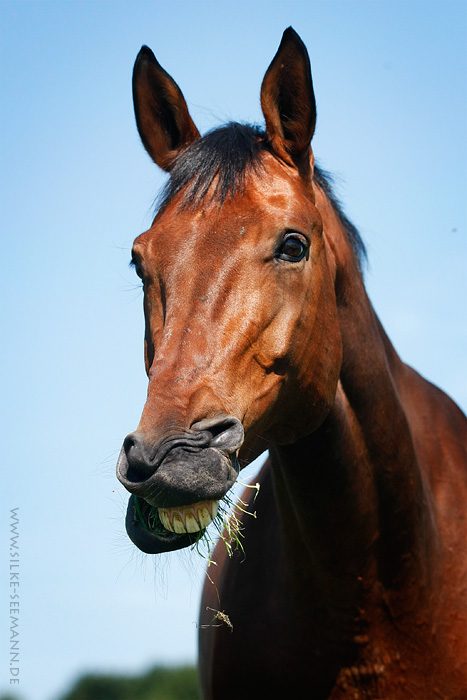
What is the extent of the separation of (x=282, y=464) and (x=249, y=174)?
1.44m

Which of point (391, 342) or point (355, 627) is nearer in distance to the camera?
point (355, 627)

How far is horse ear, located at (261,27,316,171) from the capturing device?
3766mm

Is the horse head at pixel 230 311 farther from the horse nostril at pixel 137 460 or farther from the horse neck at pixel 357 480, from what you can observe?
the horse neck at pixel 357 480

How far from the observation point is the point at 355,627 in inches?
149

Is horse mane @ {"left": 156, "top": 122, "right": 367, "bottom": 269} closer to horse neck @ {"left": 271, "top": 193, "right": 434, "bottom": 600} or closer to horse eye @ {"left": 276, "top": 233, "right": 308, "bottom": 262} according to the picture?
horse eye @ {"left": 276, "top": 233, "right": 308, "bottom": 262}

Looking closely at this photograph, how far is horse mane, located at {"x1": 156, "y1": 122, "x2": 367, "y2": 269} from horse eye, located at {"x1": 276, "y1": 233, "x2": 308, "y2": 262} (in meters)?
0.33

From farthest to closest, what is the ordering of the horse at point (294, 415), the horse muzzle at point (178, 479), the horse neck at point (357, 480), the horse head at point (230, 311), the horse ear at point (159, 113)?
the horse ear at point (159, 113) < the horse neck at point (357, 480) < the horse at point (294, 415) < the horse head at point (230, 311) < the horse muzzle at point (178, 479)

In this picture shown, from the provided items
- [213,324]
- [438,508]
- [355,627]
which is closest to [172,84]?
[213,324]

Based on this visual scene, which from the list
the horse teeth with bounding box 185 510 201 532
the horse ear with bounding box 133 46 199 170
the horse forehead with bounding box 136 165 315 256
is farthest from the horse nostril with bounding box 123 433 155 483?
the horse ear with bounding box 133 46 199 170

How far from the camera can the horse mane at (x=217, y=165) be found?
3531mm

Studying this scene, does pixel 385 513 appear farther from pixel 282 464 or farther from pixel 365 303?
pixel 365 303

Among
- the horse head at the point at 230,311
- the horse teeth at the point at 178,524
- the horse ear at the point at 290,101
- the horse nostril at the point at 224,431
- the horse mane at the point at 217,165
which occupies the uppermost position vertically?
the horse ear at the point at 290,101

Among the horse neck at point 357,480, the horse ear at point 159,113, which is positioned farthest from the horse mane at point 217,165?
the horse neck at point 357,480

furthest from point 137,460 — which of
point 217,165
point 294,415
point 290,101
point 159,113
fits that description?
point 159,113
